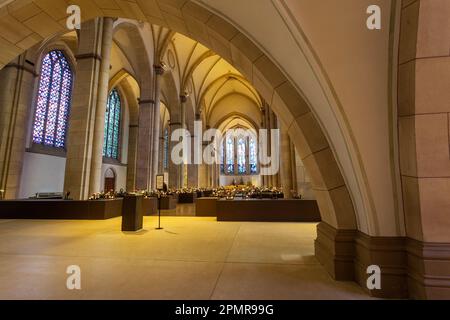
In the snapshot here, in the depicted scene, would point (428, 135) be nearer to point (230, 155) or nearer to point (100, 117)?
point (100, 117)

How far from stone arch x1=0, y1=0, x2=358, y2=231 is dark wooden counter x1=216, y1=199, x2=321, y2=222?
390 centimetres

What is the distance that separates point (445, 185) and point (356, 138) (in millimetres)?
864

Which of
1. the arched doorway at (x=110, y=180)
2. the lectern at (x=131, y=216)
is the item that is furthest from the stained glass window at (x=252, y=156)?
the lectern at (x=131, y=216)

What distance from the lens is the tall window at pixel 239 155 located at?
40031 mm

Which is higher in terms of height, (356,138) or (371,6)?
(371,6)

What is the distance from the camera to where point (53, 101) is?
15.1 metres

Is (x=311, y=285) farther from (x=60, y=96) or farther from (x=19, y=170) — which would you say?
(x=60, y=96)

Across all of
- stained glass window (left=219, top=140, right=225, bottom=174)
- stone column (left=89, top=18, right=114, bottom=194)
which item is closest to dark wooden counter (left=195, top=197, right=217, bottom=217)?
stone column (left=89, top=18, right=114, bottom=194)

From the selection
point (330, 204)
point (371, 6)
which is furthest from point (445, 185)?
point (371, 6)

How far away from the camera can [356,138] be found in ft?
8.10

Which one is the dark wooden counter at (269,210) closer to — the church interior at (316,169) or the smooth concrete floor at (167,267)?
the church interior at (316,169)

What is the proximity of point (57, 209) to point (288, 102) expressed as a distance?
8.33m

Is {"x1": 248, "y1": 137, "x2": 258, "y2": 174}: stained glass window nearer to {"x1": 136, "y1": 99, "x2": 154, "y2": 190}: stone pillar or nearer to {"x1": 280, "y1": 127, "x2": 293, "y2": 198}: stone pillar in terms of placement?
{"x1": 136, "y1": 99, "x2": 154, "y2": 190}: stone pillar

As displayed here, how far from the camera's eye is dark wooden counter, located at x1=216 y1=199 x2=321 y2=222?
22.7 ft
